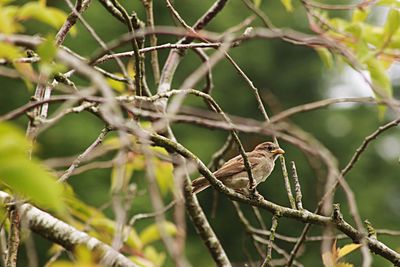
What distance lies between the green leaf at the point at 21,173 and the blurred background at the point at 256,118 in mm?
15288

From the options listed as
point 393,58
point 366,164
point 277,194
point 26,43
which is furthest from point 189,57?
point 26,43

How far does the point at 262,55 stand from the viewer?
3070 cm

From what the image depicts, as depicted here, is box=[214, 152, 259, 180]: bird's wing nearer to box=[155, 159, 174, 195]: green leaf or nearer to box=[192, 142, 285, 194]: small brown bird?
box=[192, 142, 285, 194]: small brown bird

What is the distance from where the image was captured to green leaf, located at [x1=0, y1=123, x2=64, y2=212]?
1237 millimetres

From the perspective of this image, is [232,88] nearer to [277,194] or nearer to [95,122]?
[277,194]

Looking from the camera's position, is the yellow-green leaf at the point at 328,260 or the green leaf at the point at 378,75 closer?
the yellow-green leaf at the point at 328,260

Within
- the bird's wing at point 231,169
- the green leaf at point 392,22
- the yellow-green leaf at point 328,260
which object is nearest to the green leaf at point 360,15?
the green leaf at point 392,22

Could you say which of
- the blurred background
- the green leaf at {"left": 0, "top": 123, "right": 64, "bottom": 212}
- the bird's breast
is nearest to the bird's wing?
the bird's breast

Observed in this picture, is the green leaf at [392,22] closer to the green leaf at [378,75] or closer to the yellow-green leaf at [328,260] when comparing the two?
the green leaf at [378,75]

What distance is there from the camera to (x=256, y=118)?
2684 centimetres

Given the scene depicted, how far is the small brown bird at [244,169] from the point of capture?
17.8 feet

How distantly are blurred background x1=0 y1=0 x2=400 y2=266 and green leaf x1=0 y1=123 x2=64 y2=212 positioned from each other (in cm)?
1529

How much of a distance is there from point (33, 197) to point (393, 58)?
277 centimetres

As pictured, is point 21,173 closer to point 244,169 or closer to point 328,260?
point 328,260
